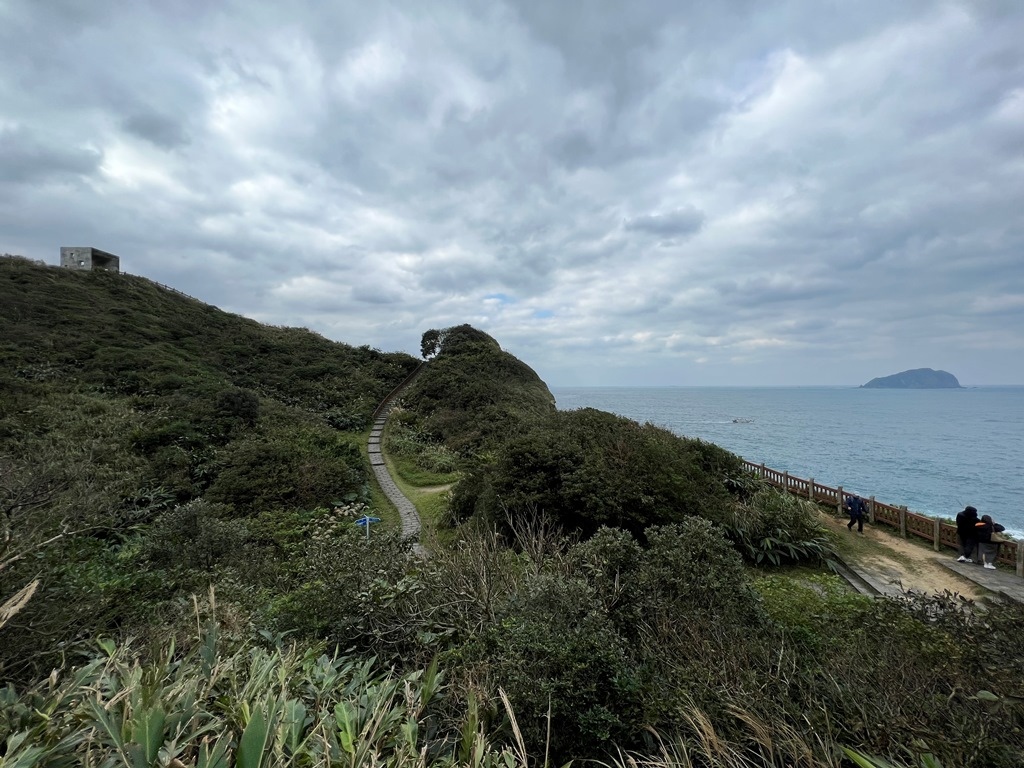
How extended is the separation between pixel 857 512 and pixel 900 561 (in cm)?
200

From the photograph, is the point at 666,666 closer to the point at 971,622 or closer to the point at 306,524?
the point at 971,622

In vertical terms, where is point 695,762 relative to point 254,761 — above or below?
below

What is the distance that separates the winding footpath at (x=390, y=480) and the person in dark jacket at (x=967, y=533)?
11.8m

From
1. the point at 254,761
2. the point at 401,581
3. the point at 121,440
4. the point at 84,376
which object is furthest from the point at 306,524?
the point at 84,376

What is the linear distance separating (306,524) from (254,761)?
33.5 feet

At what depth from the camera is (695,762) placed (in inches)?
136

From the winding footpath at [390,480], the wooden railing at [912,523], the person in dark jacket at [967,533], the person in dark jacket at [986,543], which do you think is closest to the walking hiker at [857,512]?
the wooden railing at [912,523]

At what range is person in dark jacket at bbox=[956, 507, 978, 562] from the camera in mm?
9820

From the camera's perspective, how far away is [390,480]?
54.1ft

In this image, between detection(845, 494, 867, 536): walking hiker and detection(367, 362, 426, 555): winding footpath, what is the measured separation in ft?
38.2

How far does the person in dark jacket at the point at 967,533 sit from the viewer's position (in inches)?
387

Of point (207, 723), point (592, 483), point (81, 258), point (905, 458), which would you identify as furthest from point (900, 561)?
point (81, 258)

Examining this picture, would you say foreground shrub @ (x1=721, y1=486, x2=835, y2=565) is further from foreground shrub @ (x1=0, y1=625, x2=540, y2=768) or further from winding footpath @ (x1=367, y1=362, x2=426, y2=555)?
foreground shrub @ (x1=0, y1=625, x2=540, y2=768)

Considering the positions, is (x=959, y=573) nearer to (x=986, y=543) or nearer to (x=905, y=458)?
(x=986, y=543)
